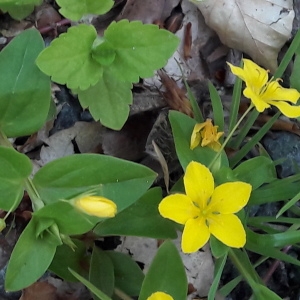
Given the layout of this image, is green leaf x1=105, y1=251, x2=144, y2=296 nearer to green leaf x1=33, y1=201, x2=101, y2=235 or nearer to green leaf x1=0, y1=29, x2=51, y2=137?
green leaf x1=33, y1=201, x2=101, y2=235

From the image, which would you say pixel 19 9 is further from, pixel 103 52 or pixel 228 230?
pixel 228 230

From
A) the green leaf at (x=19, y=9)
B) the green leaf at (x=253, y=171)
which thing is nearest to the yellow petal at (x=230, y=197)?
the green leaf at (x=253, y=171)

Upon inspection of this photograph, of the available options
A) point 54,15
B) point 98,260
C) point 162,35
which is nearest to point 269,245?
point 98,260

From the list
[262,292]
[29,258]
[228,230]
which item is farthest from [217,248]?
[29,258]

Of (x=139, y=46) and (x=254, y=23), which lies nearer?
(x=139, y=46)

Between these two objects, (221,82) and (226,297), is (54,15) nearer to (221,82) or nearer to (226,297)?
(221,82)
